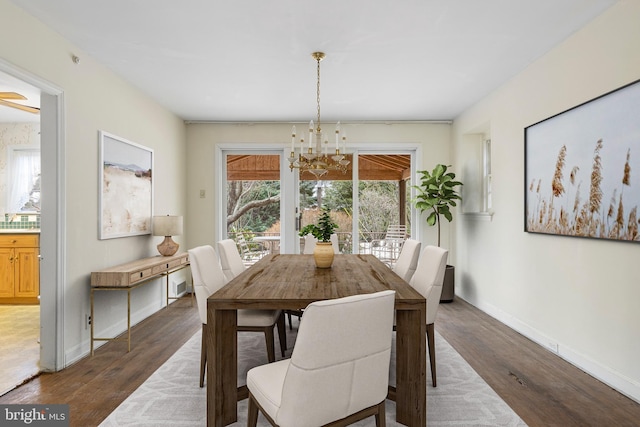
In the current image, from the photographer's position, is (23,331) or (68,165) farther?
(23,331)

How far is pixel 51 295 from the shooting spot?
2838mm

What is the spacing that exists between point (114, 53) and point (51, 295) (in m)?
2.00

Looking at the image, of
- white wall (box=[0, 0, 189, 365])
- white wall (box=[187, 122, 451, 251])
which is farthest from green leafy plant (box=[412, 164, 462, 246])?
white wall (box=[0, 0, 189, 365])

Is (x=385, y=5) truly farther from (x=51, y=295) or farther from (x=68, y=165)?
(x=51, y=295)

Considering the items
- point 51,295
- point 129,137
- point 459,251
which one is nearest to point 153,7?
point 129,137

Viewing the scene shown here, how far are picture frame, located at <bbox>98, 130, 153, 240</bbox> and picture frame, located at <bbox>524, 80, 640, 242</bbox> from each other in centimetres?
386

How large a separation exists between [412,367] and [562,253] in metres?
1.92

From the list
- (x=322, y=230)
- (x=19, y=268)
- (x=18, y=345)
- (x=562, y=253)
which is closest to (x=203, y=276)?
(x=322, y=230)

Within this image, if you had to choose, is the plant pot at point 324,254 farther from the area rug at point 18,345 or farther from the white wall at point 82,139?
the area rug at point 18,345

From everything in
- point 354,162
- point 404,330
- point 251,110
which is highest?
point 251,110

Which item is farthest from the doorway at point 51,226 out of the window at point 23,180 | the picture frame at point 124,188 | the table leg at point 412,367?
the window at point 23,180

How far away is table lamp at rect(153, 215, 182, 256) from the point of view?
4.17 metres

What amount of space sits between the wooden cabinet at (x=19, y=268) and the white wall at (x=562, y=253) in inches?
212

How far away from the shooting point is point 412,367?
1936mm
